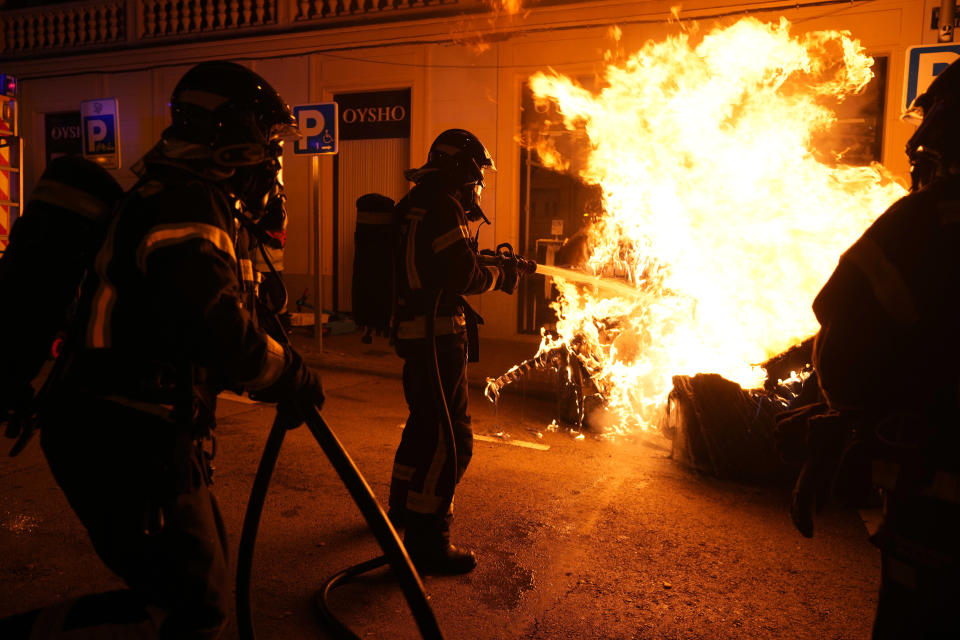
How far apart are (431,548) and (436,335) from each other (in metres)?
1.15

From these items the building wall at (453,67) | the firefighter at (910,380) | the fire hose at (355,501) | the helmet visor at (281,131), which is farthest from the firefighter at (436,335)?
the building wall at (453,67)

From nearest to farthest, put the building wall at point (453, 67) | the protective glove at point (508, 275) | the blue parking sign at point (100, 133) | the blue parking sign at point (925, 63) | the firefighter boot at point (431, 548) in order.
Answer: the firefighter boot at point (431, 548)
the protective glove at point (508, 275)
the blue parking sign at point (925, 63)
the building wall at point (453, 67)
the blue parking sign at point (100, 133)

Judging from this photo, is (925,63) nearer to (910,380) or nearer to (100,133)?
(910,380)

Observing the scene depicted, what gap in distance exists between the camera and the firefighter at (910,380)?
1.92 m

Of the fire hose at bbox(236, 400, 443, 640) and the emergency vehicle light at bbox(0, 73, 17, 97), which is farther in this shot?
the emergency vehicle light at bbox(0, 73, 17, 97)

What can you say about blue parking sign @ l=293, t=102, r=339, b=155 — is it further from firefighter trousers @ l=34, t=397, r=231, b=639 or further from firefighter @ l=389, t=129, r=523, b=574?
firefighter trousers @ l=34, t=397, r=231, b=639

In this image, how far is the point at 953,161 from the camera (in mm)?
2119

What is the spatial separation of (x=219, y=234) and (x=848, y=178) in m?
7.06

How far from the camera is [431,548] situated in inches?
148

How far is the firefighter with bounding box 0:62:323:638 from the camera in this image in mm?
2072

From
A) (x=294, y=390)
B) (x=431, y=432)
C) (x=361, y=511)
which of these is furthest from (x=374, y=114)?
(x=361, y=511)

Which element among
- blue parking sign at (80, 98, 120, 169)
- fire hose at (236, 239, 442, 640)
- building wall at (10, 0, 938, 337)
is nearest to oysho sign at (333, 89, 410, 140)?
building wall at (10, 0, 938, 337)

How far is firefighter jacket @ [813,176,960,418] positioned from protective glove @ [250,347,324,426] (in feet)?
5.51

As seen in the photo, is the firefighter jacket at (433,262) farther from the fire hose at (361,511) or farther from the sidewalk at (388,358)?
the sidewalk at (388,358)
